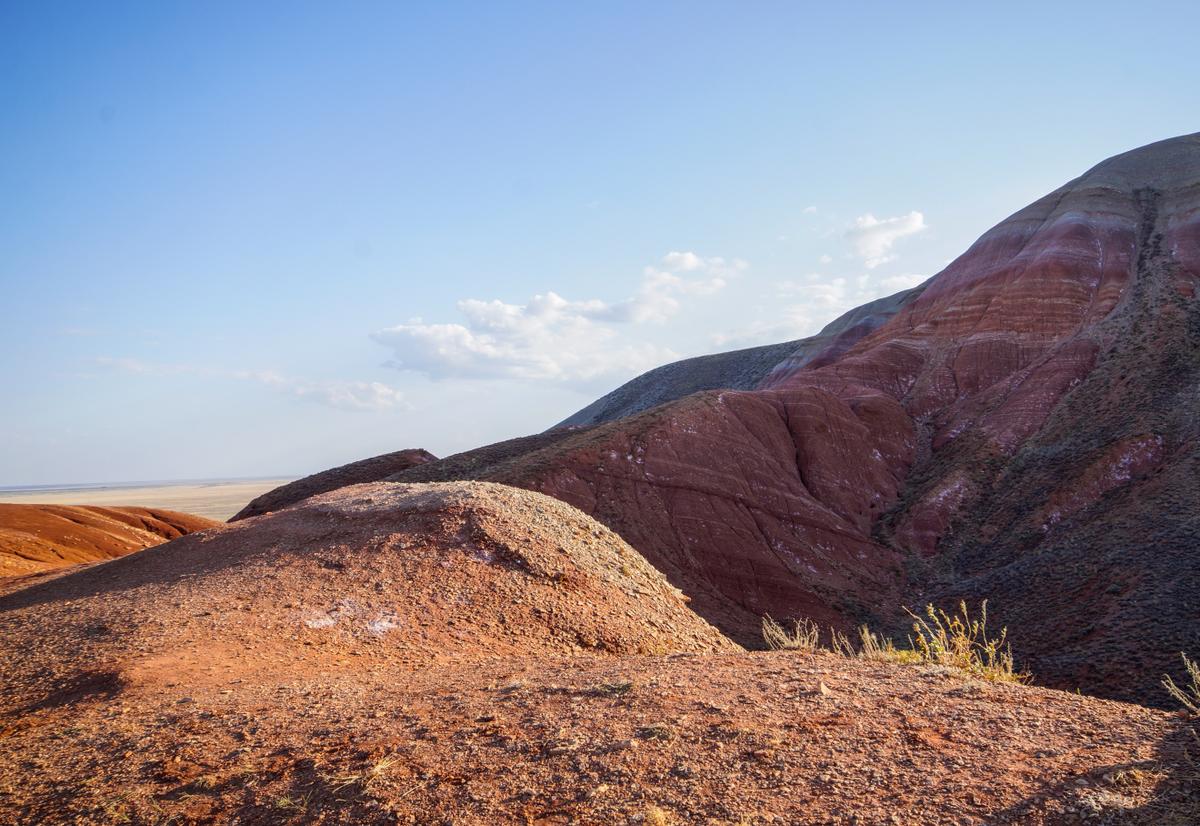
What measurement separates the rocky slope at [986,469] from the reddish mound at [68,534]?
12478mm

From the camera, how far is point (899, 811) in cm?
434

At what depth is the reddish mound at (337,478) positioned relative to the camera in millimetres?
25375

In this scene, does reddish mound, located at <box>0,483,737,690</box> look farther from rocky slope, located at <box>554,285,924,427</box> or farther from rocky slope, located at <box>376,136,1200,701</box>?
rocky slope, located at <box>554,285,924,427</box>

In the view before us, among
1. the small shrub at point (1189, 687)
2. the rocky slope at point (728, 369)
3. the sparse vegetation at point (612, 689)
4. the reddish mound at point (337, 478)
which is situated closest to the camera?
the small shrub at point (1189, 687)

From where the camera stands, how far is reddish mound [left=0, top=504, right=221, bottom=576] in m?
22.9

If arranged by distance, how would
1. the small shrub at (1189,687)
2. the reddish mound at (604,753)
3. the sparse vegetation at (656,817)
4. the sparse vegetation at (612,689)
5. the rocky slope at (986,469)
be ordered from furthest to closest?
the rocky slope at (986,469) < the sparse vegetation at (612,689) < the small shrub at (1189,687) < the reddish mound at (604,753) < the sparse vegetation at (656,817)

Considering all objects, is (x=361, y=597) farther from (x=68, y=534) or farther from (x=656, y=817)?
(x=68, y=534)

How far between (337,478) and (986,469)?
84.7 feet

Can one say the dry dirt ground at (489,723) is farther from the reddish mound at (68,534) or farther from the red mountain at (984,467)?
the reddish mound at (68,534)

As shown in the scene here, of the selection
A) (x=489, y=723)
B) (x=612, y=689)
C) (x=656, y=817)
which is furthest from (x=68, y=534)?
(x=656, y=817)

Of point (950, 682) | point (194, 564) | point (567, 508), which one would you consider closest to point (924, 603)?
point (567, 508)

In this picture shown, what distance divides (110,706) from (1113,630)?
18409mm

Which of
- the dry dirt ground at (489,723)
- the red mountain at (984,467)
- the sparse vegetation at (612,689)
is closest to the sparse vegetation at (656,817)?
the dry dirt ground at (489,723)

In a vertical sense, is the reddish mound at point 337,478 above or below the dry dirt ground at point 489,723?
above
